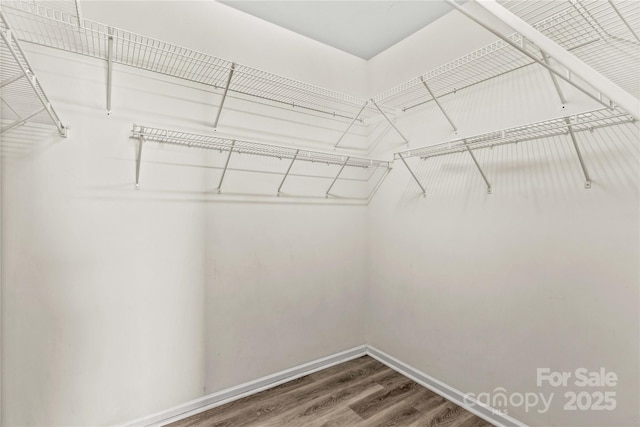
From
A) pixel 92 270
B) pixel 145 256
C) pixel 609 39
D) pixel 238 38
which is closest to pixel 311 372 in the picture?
pixel 145 256

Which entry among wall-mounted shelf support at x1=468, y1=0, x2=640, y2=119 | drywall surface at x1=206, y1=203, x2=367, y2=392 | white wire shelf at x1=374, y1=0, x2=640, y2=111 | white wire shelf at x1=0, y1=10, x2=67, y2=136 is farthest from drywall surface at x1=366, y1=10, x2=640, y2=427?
white wire shelf at x1=0, y1=10, x2=67, y2=136

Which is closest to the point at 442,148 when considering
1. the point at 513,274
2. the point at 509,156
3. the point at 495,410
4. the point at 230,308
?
the point at 509,156

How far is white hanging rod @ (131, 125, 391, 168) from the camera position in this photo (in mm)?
1662

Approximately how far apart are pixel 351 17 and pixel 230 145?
4.08 ft

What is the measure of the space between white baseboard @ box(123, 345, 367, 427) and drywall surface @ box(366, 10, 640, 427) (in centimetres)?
49

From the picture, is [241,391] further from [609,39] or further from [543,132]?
[609,39]

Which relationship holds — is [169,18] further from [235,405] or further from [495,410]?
[495,410]

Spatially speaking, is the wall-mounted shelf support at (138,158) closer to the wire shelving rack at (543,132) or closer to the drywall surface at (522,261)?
the wire shelving rack at (543,132)

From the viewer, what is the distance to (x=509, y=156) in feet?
5.56

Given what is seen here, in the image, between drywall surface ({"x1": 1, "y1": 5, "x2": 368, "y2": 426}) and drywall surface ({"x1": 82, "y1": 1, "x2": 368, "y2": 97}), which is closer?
drywall surface ({"x1": 1, "y1": 5, "x2": 368, "y2": 426})

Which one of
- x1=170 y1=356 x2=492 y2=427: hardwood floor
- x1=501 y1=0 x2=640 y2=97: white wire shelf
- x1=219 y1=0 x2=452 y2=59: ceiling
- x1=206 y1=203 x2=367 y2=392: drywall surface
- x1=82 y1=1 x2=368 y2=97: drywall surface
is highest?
x1=219 y1=0 x2=452 y2=59: ceiling

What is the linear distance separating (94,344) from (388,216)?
6.80 ft

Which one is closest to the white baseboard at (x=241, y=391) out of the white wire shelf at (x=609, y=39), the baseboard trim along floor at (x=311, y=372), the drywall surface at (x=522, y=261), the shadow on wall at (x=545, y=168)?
the baseboard trim along floor at (x=311, y=372)

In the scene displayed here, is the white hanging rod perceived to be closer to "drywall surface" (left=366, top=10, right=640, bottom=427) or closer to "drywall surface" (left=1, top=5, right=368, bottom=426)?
"drywall surface" (left=1, top=5, right=368, bottom=426)
